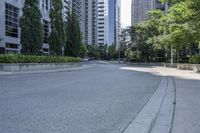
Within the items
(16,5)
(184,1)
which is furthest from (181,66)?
(16,5)

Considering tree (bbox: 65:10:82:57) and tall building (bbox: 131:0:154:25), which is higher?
tall building (bbox: 131:0:154:25)

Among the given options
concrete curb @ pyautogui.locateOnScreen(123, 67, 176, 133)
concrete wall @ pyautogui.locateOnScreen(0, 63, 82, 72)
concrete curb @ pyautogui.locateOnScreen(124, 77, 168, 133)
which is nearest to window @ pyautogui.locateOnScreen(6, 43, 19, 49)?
concrete wall @ pyautogui.locateOnScreen(0, 63, 82, 72)

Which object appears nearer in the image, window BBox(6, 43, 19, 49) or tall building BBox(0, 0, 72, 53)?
tall building BBox(0, 0, 72, 53)

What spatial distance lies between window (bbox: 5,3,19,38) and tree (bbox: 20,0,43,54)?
21.9m

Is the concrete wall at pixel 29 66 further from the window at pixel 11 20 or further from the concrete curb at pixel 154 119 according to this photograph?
the concrete curb at pixel 154 119

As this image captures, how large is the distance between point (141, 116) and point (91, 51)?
6196 inches

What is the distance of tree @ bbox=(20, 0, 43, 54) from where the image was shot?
131 ft

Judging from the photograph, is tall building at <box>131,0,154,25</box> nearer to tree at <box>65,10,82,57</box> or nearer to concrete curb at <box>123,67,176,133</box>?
tree at <box>65,10,82,57</box>

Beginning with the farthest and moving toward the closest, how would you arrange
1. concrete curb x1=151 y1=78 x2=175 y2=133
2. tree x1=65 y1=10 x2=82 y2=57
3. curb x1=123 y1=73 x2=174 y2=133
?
tree x1=65 y1=10 x2=82 y2=57 → concrete curb x1=151 y1=78 x2=175 y2=133 → curb x1=123 y1=73 x2=174 y2=133

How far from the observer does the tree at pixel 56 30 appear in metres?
47.6

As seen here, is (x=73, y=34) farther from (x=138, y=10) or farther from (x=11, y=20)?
(x=138, y=10)

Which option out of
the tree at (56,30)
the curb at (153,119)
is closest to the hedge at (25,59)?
the tree at (56,30)

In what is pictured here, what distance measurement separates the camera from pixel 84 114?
8492mm

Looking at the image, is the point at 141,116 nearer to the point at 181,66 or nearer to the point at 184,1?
the point at 184,1
